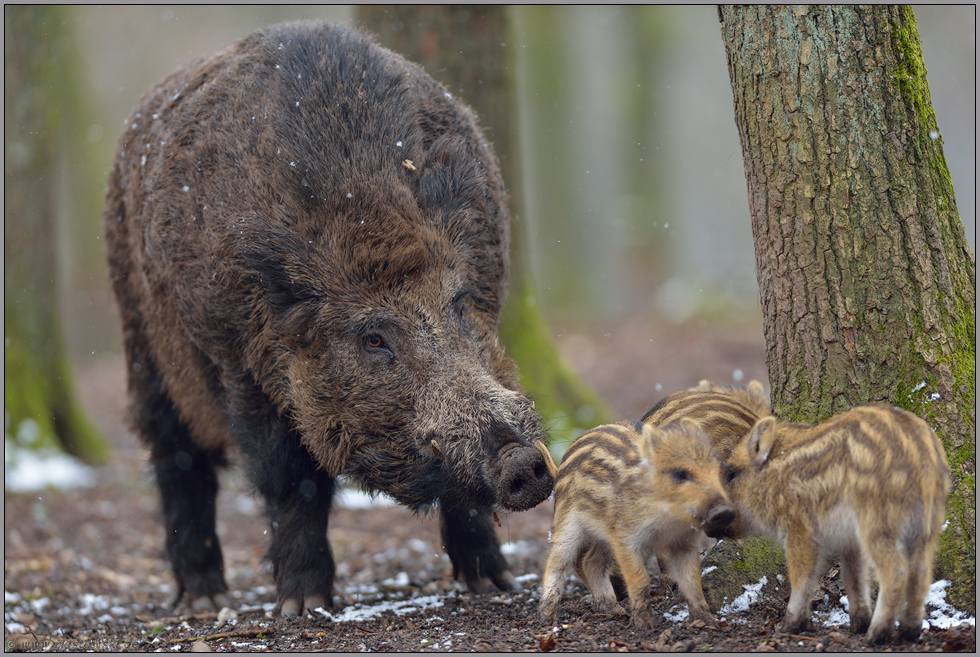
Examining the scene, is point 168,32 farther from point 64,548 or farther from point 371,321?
point 371,321

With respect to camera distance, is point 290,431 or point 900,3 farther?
point 290,431

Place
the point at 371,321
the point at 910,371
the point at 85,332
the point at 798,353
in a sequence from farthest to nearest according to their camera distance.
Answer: the point at 85,332
the point at 371,321
the point at 798,353
the point at 910,371

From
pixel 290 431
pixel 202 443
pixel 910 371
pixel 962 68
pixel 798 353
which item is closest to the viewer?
pixel 910 371

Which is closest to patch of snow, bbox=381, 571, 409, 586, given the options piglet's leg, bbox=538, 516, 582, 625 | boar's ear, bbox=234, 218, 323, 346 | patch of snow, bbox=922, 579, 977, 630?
piglet's leg, bbox=538, 516, 582, 625

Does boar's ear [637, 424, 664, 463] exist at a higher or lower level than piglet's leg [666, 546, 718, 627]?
higher

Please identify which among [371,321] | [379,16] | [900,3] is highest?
[379,16]

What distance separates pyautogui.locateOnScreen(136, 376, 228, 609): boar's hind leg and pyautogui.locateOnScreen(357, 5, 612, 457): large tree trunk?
8.92ft

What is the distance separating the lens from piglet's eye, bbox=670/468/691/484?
11.5 feet

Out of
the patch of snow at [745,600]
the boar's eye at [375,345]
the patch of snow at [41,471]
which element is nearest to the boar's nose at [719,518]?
the patch of snow at [745,600]

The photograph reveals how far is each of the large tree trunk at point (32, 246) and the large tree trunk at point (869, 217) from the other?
888 cm

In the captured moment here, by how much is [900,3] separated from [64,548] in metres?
7.56

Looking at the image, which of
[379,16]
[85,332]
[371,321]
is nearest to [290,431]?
[371,321]

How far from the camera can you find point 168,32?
26.5 meters

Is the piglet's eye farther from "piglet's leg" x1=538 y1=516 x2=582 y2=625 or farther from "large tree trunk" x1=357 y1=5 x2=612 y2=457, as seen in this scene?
"large tree trunk" x1=357 y1=5 x2=612 y2=457
